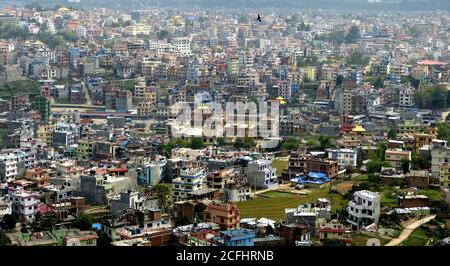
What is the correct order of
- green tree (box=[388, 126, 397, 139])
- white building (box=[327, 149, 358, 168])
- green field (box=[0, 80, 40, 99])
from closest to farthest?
white building (box=[327, 149, 358, 168])
green tree (box=[388, 126, 397, 139])
green field (box=[0, 80, 40, 99])

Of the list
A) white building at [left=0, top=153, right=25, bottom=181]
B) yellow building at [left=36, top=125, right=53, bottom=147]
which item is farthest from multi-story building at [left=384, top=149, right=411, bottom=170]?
yellow building at [left=36, top=125, right=53, bottom=147]

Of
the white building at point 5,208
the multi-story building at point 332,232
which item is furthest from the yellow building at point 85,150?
the multi-story building at point 332,232

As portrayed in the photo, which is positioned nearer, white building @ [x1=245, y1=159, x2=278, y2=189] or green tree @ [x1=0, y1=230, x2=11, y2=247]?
green tree @ [x1=0, y1=230, x2=11, y2=247]

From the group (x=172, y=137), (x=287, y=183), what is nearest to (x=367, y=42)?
(x=172, y=137)

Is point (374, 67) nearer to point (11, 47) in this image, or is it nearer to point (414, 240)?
point (11, 47)

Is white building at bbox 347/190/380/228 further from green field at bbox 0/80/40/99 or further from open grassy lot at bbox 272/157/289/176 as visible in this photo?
green field at bbox 0/80/40/99

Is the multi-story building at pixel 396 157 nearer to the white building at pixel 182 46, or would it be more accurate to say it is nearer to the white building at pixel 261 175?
the white building at pixel 261 175
